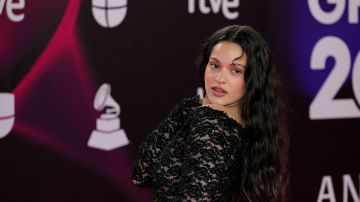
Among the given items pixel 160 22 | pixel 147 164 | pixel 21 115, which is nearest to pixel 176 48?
pixel 160 22

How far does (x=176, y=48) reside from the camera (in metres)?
3.39

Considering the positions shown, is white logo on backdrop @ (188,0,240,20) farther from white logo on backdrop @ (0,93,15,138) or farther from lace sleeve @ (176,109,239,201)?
lace sleeve @ (176,109,239,201)

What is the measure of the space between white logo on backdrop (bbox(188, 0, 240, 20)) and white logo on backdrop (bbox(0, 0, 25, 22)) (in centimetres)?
89

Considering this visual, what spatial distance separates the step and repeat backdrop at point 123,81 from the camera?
3127 millimetres

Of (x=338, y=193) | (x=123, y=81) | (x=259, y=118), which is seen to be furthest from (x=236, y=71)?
(x=338, y=193)

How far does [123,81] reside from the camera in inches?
130

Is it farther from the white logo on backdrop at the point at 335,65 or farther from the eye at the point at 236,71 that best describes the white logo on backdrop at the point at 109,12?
the eye at the point at 236,71

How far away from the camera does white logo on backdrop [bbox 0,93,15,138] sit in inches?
121

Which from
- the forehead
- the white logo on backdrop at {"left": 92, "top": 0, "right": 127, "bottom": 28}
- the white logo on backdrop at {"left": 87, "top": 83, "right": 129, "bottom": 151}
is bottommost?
the white logo on backdrop at {"left": 87, "top": 83, "right": 129, "bottom": 151}

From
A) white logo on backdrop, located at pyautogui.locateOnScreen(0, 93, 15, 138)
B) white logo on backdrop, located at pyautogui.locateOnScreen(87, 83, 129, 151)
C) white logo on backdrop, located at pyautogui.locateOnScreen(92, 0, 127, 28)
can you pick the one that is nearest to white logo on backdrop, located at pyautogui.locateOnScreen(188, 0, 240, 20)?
white logo on backdrop, located at pyautogui.locateOnScreen(92, 0, 127, 28)

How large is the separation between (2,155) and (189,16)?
123 centimetres

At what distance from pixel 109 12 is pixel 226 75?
68.1 inches

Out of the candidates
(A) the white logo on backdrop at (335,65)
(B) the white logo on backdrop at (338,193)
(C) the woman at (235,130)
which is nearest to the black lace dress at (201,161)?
(C) the woman at (235,130)

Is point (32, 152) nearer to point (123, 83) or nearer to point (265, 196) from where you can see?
point (123, 83)
